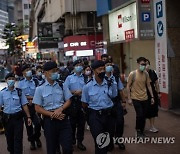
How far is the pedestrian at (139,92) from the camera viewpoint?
27.6ft

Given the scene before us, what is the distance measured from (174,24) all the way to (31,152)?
270 inches

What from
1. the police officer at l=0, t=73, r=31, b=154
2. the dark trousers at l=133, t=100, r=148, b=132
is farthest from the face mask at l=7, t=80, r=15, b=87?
the dark trousers at l=133, t=100, r=148, b=132

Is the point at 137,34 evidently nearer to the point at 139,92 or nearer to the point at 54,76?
the point at 139,92

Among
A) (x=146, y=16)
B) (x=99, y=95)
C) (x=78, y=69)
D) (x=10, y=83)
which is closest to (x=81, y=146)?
(x=78, y=69)

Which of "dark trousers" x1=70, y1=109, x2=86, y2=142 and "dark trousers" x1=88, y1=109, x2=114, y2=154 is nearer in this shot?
"dark trousers" x1=88, y1=109, x2=114, y2=154

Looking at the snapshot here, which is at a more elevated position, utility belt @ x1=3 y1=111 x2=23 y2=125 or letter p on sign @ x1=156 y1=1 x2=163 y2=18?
letter p on sign @ x1=156 y1=1 x2=163 y2=18

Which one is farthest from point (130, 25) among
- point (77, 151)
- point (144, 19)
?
point (77, 151)

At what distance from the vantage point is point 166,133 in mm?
9109

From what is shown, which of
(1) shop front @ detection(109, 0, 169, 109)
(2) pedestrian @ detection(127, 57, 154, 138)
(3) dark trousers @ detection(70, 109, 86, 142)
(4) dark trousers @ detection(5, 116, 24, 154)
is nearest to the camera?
(4) dark trousers @ detection(5, 116, 24, 154)

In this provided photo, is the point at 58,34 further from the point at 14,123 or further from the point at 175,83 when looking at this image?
the point at 14,123

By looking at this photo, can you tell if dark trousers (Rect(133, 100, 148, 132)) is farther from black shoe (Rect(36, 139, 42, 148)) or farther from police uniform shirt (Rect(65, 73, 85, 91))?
black shoe (Rect(36, 139, 42, 148))

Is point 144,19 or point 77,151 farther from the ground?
point 144,19

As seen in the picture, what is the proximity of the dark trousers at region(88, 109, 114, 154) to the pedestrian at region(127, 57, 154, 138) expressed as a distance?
2.39 m

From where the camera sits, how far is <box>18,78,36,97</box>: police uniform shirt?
27.5 feet
